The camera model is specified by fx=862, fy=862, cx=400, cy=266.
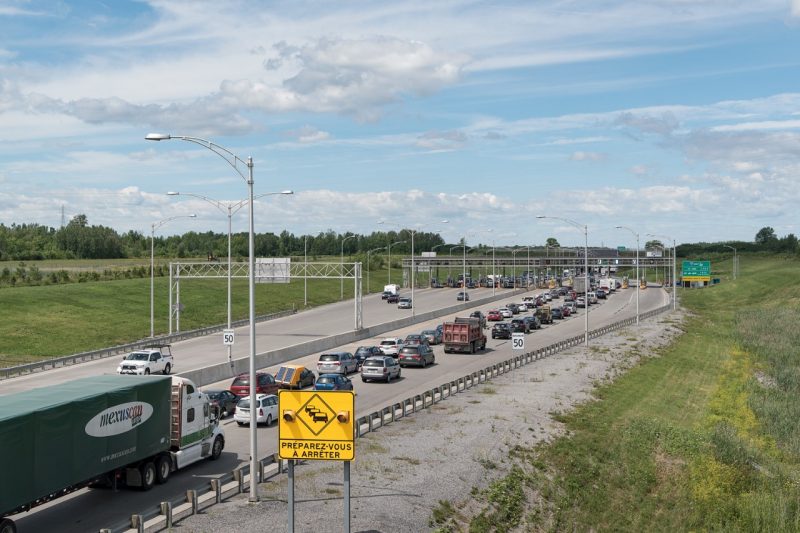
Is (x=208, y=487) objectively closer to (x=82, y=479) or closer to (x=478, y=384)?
(x=82, y=479)

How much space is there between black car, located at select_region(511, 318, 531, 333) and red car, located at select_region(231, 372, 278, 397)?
38.2 m

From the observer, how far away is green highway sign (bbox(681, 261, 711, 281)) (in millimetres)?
150500

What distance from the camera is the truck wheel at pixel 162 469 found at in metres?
25.2

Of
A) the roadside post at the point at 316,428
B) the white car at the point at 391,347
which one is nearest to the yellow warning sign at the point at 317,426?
the roadside post at the point at 316,428

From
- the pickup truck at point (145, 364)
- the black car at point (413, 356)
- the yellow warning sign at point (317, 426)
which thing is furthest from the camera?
the black car at point (413, 356)

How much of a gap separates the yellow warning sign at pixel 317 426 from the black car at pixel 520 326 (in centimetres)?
5960

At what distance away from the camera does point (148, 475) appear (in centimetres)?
2473

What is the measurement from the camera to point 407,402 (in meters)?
38.0

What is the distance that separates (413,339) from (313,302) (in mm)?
54253

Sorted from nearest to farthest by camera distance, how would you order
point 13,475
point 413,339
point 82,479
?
point 13,475, point 82,479, point 413,339

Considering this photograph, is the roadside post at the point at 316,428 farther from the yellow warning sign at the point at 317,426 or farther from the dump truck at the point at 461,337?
the dump truck at the point at 461,337

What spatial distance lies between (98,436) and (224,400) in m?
15.3

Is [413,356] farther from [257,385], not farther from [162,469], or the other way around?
[162,469]

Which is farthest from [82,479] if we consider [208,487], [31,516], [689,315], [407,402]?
[689,315]
